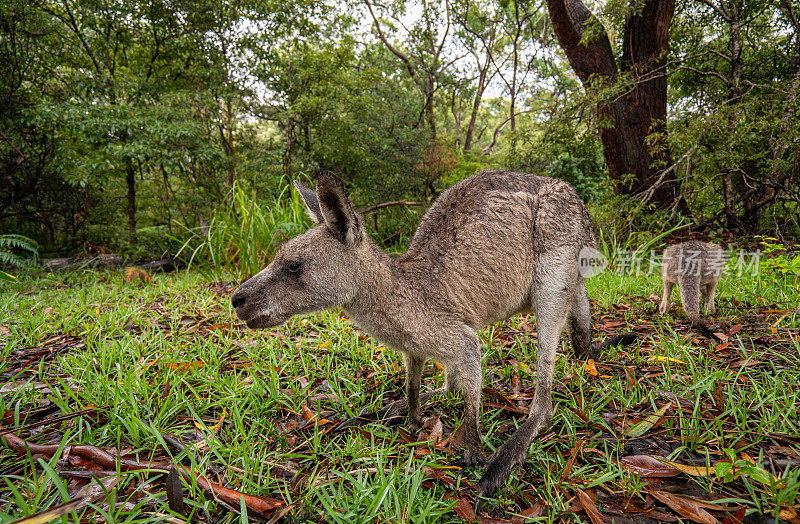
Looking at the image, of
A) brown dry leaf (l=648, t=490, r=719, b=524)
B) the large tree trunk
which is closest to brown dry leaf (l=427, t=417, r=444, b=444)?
brown dry leaf (l=648, t=490, r=719, b=524)

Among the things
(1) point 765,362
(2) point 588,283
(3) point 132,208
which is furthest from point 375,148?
(1) point 765,362

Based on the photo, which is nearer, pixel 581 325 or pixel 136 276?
pixel 581 325

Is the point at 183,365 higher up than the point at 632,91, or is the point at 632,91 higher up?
the point at 632,91

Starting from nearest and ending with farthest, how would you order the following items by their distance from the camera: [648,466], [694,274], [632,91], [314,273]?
[648,466] < [314,273] < [694,274] < [632,91]

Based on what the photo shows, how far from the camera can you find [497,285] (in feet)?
7.56

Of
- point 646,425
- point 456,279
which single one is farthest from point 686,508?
point 456,279

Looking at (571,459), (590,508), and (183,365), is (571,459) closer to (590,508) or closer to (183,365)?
(590,508)

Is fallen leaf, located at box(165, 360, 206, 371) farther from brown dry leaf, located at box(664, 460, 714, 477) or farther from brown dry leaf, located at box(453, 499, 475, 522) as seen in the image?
brown dry leaf, located at box(664, 460, 714, 477)

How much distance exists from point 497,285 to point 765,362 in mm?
1926

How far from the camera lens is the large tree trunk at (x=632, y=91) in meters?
6.00

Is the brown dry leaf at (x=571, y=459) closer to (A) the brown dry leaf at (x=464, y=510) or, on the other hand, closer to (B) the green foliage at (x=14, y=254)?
(A) the brown dry leaf at (x=464, y=510)

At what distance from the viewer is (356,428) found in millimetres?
2268

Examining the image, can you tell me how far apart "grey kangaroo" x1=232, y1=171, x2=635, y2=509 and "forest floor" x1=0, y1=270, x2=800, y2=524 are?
0.78 ft

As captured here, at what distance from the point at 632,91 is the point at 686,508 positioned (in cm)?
630
